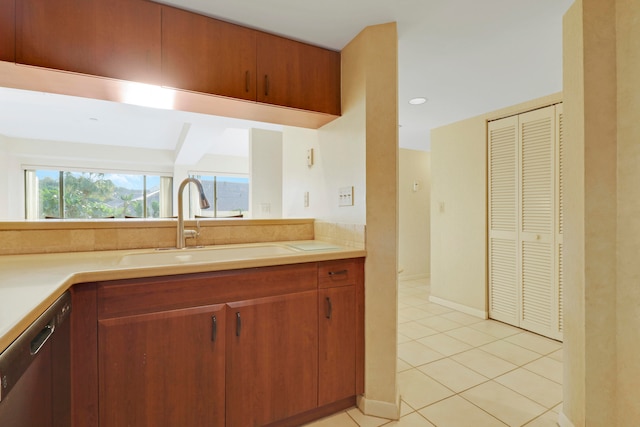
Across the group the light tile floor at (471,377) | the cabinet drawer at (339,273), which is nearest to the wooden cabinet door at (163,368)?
the cabinet drawer at (339,273)

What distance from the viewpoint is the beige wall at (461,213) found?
2.92m

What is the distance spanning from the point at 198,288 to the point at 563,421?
190cm

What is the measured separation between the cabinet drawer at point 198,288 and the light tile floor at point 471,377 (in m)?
0.79

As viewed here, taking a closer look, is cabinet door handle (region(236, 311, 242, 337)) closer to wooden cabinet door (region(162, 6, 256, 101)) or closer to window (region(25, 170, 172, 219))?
wooden cabinet door (region(162, 6, 256, 101))

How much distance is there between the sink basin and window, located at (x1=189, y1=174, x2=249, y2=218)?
5106 mm

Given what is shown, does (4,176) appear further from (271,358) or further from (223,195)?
(271,358)

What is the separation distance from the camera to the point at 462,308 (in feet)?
10.2

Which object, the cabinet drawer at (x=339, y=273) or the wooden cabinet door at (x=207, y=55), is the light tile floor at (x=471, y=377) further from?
the wooden cabinet door at (x=207, y=55)

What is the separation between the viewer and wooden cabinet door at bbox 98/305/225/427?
1.08m

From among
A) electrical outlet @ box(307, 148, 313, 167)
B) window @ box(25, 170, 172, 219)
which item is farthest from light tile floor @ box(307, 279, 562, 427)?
window @ box(25, 170, 172, 219)

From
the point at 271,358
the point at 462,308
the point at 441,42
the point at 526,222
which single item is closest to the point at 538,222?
the point at 526,222

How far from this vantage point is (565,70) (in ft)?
4.74

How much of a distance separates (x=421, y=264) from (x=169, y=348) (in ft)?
14.2

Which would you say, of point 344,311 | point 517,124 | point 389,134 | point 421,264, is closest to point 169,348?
point 344,311
